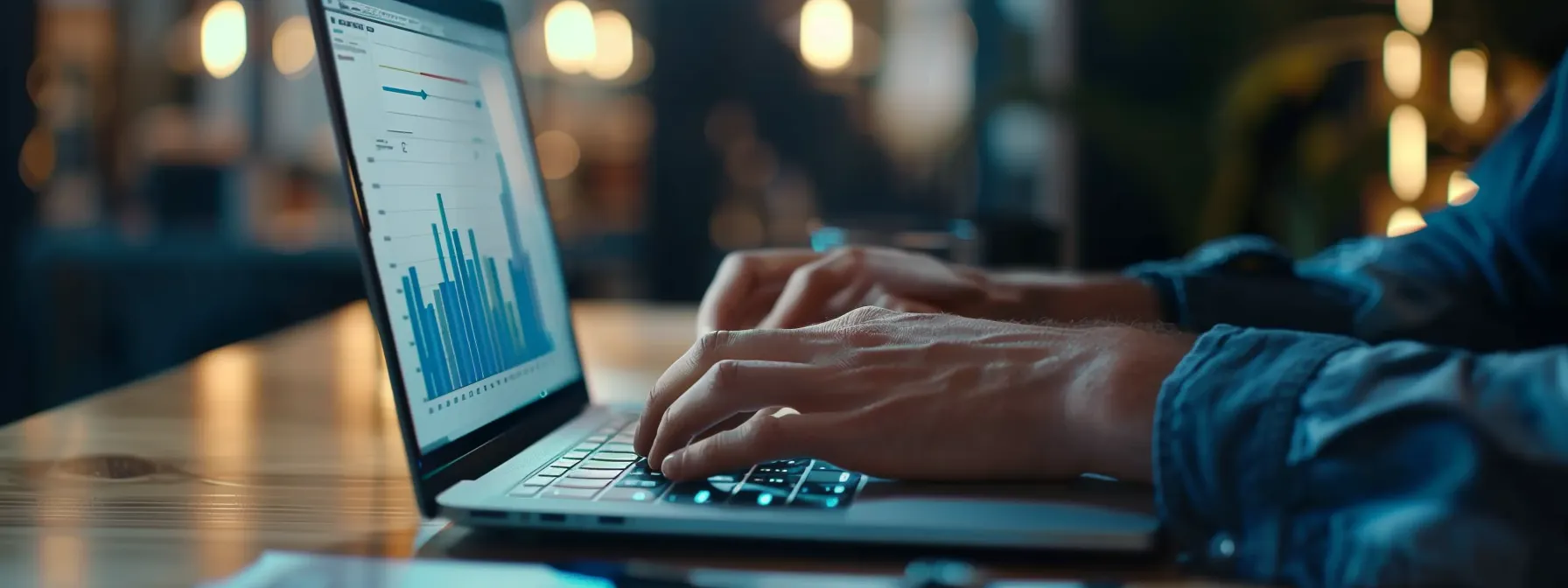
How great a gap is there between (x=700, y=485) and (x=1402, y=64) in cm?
175

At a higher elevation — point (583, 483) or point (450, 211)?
point (450, 211)

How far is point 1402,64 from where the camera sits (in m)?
1.85

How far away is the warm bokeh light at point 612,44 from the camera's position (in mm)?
4027

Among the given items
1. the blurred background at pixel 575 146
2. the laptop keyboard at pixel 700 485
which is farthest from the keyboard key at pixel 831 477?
the blurred background at pixel 575 146

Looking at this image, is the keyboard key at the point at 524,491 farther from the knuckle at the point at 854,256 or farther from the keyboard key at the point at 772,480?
the knuckle at the point at 854,256

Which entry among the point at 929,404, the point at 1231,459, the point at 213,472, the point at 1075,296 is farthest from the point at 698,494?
the point at 1075,296

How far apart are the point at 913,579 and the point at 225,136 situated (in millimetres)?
4627

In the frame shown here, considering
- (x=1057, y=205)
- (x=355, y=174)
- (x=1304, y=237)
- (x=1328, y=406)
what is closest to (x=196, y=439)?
(x=355, y=174)

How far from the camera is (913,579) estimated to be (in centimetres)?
38

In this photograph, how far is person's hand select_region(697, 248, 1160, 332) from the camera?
772 millimetres

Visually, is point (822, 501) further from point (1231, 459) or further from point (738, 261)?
point (738, 261)

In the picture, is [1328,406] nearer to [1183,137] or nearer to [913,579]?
[913,579]

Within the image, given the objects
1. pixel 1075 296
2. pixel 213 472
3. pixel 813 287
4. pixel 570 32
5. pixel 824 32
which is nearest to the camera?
pixel 213 472

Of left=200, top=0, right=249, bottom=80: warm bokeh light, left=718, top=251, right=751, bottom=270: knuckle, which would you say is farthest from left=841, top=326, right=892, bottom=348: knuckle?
left=200, top=0, right=249, bottom=80: warm bokeh light
